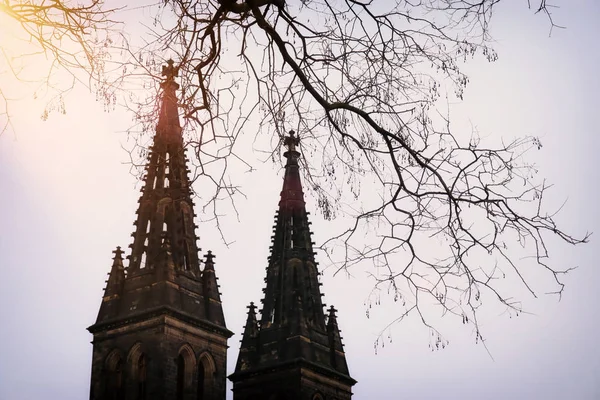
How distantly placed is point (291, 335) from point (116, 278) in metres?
7.10

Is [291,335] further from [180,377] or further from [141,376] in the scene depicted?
[141,376]

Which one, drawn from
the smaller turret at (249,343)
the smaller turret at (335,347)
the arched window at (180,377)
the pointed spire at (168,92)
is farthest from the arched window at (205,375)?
the pointed spire at (168,92)

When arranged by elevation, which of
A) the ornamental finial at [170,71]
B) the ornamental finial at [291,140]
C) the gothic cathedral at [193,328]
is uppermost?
the gothic cathedral at [193,328]

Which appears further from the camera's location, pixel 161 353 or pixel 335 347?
pixel 335 347

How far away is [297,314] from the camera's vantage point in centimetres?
3728

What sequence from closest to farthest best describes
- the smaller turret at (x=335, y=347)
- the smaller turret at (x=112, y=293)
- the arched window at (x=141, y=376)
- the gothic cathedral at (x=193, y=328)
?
the arched window at (x=141, y=376) → the gothic cathedral at (x=193, y=328) → the smaller turret at (x=112, y=293) → the smaller turret at (x=335, y=347)

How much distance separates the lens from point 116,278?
117 ft

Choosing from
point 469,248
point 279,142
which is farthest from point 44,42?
point 469,248

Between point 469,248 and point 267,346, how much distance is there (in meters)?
30.3

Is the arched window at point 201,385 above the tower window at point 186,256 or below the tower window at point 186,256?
below

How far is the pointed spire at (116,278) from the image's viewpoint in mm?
35438

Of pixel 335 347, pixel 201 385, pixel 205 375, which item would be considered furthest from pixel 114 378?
pixel 335 347

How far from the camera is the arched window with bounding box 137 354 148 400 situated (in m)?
33.1

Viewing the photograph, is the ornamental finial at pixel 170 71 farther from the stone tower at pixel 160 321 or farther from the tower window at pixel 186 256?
the tower window at pixel 186 256
